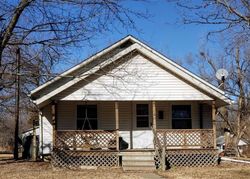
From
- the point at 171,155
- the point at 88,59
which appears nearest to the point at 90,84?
the point at 88,59

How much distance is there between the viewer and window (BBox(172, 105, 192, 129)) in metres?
23.8

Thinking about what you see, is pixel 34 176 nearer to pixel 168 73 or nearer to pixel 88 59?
pixel 88 59

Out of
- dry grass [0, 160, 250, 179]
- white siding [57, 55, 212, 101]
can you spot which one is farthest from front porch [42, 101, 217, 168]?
dry grass [0, 160, 250, 179]

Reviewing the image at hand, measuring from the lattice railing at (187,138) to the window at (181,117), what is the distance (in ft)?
6.46

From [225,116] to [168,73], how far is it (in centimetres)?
2369

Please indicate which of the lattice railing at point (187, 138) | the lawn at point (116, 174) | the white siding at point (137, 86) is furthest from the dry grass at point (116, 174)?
the white siding at point (137, 86)

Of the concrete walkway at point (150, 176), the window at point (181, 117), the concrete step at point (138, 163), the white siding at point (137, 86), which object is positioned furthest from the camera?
the window at point (181, 117)

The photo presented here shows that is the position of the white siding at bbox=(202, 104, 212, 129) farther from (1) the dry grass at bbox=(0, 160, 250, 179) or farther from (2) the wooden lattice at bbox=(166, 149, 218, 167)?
(1) the dry grass at bbox=(0, 160, 250, 179)

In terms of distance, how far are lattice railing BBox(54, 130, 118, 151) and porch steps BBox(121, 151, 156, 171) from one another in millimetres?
924

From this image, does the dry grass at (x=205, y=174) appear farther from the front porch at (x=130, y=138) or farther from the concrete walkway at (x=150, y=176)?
the front porch at (x=130, y=138)

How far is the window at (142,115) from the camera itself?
23.6 metres

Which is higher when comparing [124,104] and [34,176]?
[124,104]

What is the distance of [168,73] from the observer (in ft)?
72.6

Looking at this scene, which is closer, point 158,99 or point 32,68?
point 32,68
